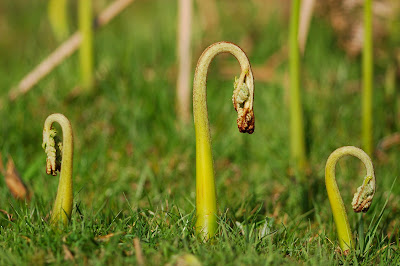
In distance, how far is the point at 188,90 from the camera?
339 cm

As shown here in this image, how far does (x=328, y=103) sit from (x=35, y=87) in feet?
6.42

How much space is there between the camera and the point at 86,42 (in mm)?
3412

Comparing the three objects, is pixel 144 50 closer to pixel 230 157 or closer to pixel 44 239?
pixel 230 157

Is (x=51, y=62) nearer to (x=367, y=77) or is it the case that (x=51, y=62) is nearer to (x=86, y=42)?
(x=86, y=42)

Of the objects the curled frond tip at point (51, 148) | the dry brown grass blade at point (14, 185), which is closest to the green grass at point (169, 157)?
the dry brown grass blade at point (14, 185)

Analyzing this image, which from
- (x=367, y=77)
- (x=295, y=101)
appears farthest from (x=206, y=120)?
(x=367, y=77)

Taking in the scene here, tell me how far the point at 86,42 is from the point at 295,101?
4.88 ft

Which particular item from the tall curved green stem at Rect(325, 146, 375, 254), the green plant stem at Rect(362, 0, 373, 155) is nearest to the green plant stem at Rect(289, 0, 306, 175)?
the green plant stem at Rect(362, 0, 373, 155)

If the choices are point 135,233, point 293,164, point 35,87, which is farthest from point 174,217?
point 35,87

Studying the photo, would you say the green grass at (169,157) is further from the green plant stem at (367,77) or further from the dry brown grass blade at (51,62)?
the green plant stem at (367,77)

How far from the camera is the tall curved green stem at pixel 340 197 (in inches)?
69.1

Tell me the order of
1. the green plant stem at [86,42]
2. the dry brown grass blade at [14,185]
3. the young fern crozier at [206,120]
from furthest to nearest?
the green plant stem at [86,42] < the dry brown grass blade at [14,185] < the young fern crozier at [206,120]

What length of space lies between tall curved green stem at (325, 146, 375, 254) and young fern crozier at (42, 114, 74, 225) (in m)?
0.87

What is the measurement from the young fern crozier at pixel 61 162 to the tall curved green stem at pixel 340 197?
2.87 ft
